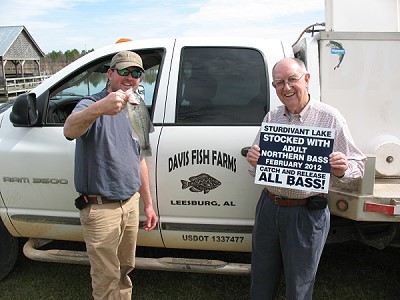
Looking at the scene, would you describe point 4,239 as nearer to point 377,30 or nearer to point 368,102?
point 368,102

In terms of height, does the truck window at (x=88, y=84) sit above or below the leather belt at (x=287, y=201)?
above

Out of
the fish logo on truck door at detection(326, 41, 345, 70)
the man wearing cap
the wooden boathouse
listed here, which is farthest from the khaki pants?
the wooden boathouse

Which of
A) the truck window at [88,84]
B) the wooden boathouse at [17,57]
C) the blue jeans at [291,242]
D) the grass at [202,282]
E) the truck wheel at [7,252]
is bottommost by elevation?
the grass at [202,282]

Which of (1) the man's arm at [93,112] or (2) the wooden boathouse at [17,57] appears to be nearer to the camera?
(1) the man's arm at [93,112]

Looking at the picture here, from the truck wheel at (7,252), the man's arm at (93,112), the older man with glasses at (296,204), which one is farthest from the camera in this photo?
the truck wheel at (7,252)

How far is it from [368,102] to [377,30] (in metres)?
0.53

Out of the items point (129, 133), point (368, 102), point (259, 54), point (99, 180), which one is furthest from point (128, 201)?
point (368, 102)

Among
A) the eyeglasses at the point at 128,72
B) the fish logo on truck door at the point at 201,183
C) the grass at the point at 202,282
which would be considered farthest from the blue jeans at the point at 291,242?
the eyeglasses at the point at 128,72

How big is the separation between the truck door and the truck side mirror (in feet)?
3.07

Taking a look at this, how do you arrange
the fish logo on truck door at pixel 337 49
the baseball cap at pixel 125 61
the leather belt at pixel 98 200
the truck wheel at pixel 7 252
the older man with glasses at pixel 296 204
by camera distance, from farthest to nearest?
the truck wheel at pixel 7 252
the fish logo on truck door at pixel 337 49
the leather belt at pixel 98 200
the baseball cap at pixel 125 61
the older man with glasses at pixel 296 204

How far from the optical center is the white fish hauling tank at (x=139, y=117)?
2.01 m

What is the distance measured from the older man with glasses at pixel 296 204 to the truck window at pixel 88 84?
1118 mm

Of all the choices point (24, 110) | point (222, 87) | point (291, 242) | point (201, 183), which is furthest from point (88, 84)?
point (291, 242)

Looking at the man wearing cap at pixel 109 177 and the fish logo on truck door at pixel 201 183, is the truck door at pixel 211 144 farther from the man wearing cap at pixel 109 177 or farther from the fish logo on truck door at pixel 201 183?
the man wearing cap at pixel 109 177
